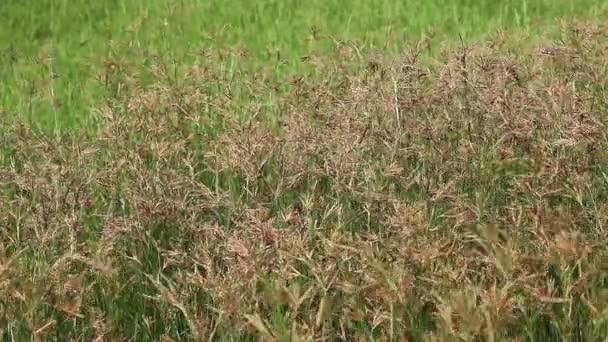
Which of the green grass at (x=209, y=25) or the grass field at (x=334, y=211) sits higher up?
the grass field at (x=334, y=211)

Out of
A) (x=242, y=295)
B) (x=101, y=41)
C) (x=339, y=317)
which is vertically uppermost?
(x=242, y=295)

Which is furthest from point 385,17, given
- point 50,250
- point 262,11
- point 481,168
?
point 50,250

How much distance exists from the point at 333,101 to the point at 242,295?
1678 mm

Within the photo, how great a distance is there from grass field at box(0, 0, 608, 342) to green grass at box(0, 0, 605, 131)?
50.2 inches

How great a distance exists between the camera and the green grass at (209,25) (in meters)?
5.55

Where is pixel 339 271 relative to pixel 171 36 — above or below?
above

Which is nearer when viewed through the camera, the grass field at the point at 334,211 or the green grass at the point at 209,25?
the grass field at the point at 334,211

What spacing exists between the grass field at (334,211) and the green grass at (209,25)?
Result: 127cm

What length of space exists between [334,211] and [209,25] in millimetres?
3992

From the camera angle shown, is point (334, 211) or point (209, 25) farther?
point (209, 25)

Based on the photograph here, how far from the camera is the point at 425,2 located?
655 cm

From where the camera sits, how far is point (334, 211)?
254 cm

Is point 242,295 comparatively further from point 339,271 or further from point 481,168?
point 481,168

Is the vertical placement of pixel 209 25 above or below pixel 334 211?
below
